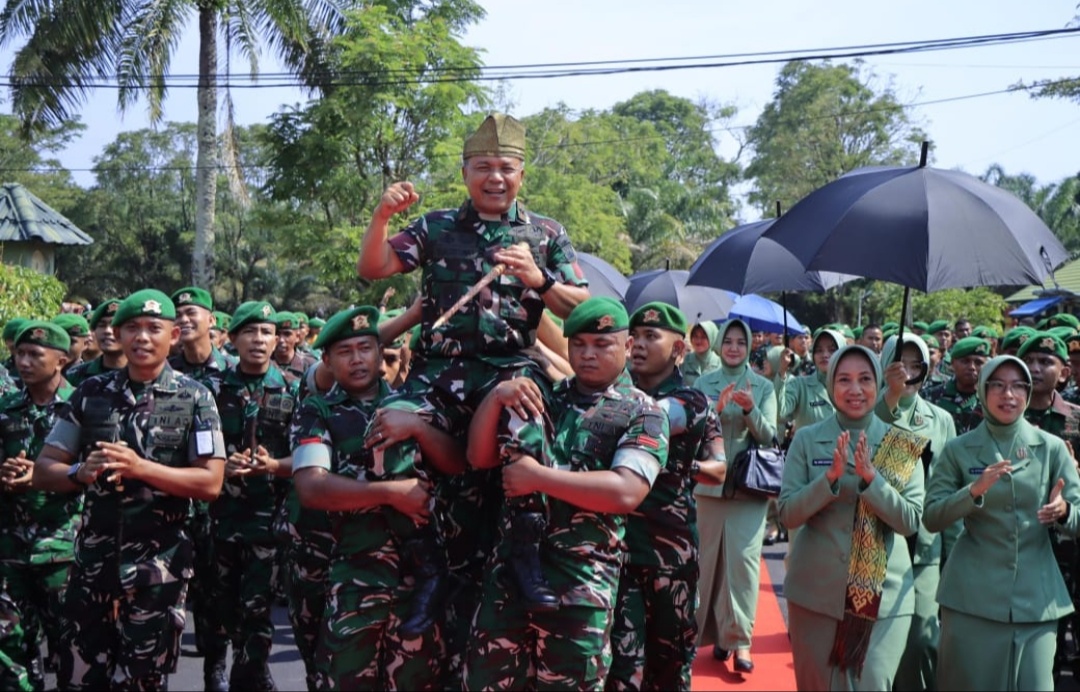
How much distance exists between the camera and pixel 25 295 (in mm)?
11391

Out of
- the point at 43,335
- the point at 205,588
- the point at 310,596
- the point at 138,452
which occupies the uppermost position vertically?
the point at 43,335

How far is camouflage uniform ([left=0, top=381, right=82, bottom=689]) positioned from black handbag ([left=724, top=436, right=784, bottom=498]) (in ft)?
12.7

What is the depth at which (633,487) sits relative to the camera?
348cm

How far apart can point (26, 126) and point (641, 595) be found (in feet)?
62.7

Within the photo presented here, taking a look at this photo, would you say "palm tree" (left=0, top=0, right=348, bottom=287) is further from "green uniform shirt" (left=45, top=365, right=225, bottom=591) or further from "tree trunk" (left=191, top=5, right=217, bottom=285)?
"green uniform shirt" (left=45, top=365, right=225, bottom=591)

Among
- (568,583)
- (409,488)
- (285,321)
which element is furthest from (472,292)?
(285,321)

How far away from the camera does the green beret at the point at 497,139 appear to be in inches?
155

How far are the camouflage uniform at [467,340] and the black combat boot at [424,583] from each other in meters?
0.12

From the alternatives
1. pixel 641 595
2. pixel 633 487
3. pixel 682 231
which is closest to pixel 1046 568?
pixel 641 595

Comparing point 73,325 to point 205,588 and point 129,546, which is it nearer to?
point 205,588

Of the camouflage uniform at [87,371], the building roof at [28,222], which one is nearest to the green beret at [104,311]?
the camouflage uniform at [87,371]

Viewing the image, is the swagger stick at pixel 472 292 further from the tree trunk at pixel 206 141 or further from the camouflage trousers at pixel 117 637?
the tree trunk at pixel 206 141

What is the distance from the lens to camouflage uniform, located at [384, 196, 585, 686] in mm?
3895

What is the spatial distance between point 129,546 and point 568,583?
2.16m
